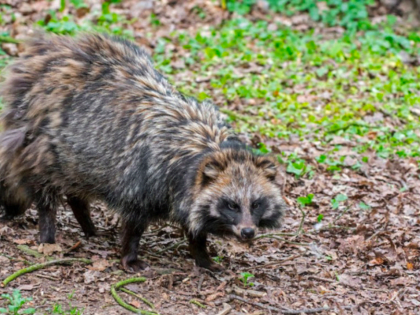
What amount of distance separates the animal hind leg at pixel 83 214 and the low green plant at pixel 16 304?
1.80 metres

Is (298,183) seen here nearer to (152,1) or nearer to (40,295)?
(40,295)

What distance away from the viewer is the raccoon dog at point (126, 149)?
20.1 feet

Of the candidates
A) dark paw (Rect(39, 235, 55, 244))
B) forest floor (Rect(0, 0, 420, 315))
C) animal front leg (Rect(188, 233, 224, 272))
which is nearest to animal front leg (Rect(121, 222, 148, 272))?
forest floor (Rect(0, 0, 420, 315))

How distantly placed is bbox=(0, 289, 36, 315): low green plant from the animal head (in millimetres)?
1591

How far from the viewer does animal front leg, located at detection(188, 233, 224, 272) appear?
22.3 feet

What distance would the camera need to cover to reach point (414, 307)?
6.37 m

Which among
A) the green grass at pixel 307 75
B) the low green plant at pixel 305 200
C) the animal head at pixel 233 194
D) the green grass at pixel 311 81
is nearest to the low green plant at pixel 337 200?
the low green plant at pixel 305 200

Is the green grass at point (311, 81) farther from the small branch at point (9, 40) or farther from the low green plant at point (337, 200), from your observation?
the small branch at point (9, 40)

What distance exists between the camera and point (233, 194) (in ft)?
19.7

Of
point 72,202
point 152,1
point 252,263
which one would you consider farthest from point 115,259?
point 152,1

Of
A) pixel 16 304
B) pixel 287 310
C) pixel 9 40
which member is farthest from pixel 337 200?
pixel 9 40

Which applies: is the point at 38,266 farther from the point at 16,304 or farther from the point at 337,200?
the point at 337,200

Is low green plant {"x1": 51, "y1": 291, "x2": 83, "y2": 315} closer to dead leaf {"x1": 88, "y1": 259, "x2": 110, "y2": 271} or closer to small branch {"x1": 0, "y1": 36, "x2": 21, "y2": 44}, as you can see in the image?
dead leaf {"x1": 88, "y1": 259, "x2": 110, "y2": 271}

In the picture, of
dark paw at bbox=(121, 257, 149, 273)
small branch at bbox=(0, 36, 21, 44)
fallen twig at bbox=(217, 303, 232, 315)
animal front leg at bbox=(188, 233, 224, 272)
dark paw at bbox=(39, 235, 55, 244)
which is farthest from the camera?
small branch at bbox=(0, 36, 21, 44)
